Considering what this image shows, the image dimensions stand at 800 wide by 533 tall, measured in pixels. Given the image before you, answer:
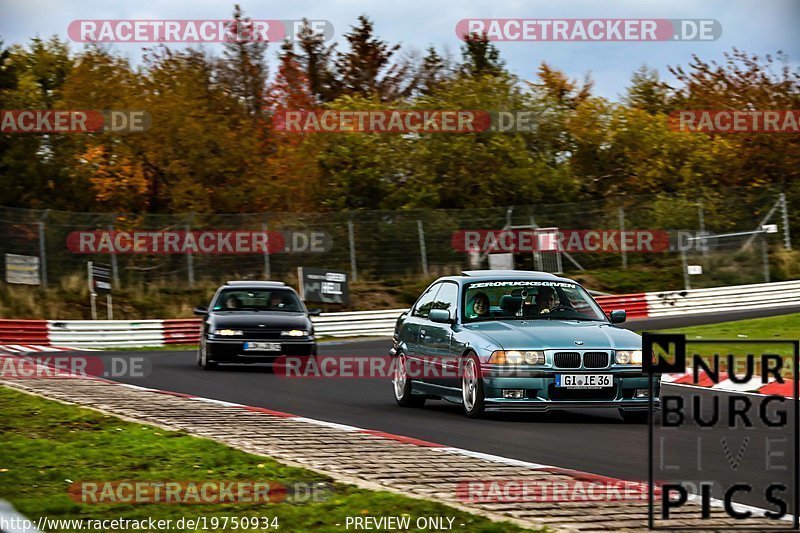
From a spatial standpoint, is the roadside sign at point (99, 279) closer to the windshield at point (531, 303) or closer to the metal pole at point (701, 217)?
the metal pole at point (701, 217)

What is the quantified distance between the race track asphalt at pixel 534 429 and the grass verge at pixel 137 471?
1.17m

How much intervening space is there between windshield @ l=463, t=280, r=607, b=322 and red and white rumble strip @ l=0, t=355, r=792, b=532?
2.39 m

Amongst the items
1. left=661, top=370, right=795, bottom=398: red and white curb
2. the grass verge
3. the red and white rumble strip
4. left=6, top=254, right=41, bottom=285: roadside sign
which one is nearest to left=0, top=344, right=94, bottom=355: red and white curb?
left=6, top=254, right=41, bottom=285: roadside sign

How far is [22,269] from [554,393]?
2399 cm

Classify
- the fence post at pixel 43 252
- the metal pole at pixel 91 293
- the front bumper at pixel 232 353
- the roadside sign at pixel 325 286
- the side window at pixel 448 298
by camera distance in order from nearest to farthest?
the side window at pixel 448 298
the front bumper at pixel 232 353
the metal pole at pixel 91 293
the fence post at pixel 43 252
the roadside sign at pixel 325 286

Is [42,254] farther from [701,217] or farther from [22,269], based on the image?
[701,217]

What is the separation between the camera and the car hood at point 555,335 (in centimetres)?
1291

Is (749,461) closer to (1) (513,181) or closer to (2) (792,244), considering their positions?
(2) (792,244)

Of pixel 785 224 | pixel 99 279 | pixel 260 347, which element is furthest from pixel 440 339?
pixel 785 224

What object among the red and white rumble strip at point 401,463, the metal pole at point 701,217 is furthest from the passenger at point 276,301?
the metal pole at point 701,217

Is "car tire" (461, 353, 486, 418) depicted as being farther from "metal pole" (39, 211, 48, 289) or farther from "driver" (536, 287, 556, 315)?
"metal pole" (39, 211, 48, 289)

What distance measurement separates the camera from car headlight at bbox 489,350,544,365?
42.0 feet

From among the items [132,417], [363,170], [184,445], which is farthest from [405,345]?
[363,170]

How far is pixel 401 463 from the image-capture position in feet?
30.1
